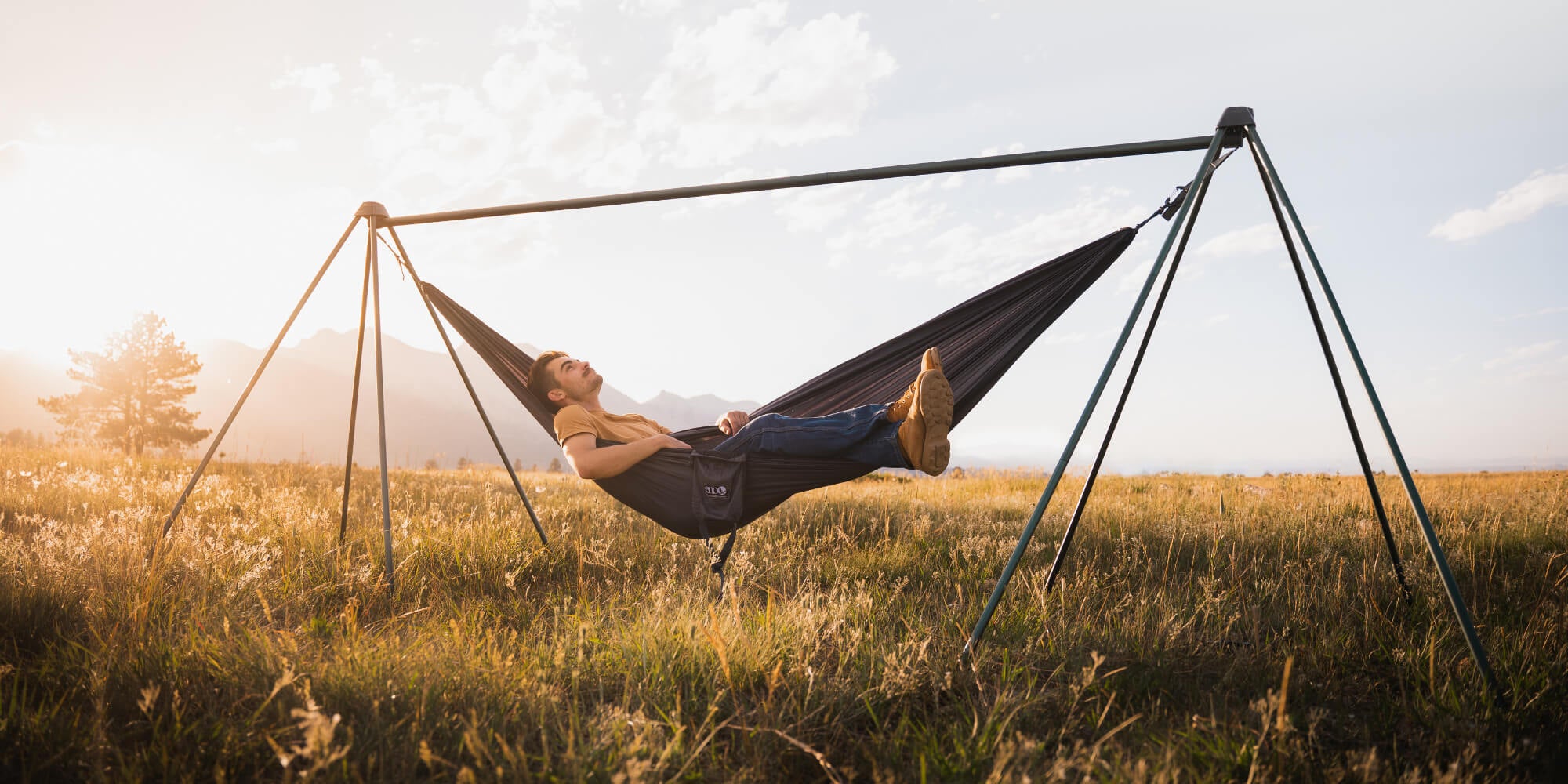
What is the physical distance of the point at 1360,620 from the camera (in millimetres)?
2693

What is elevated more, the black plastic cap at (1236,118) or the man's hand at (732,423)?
the black plastic cap at (1236,118)

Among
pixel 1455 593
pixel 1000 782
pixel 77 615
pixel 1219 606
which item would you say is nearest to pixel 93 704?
pixel 77 615

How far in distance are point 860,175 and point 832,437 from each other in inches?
44.4

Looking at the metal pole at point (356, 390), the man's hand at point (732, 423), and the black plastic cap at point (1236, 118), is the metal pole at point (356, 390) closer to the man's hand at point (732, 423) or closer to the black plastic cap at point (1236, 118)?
the man's hand at point (732, 423)

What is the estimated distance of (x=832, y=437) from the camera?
3082 mm

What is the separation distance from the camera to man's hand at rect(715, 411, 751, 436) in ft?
12.3

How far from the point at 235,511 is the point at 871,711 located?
15.7ft

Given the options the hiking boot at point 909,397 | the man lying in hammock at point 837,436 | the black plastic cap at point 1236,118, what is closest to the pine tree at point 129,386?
the man lying in hammock at point 837,436

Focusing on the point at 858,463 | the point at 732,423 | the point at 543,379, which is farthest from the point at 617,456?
the point at 858,463

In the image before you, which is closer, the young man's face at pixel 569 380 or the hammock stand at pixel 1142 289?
the hammock stand at pixel 1142 289

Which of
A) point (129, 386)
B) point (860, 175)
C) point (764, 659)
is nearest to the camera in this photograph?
point (764, 659)

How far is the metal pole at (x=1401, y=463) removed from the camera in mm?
2080

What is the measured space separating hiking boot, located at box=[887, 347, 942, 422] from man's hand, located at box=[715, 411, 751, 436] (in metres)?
0.94

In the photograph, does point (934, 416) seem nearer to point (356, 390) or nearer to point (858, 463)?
point (858, 463)
